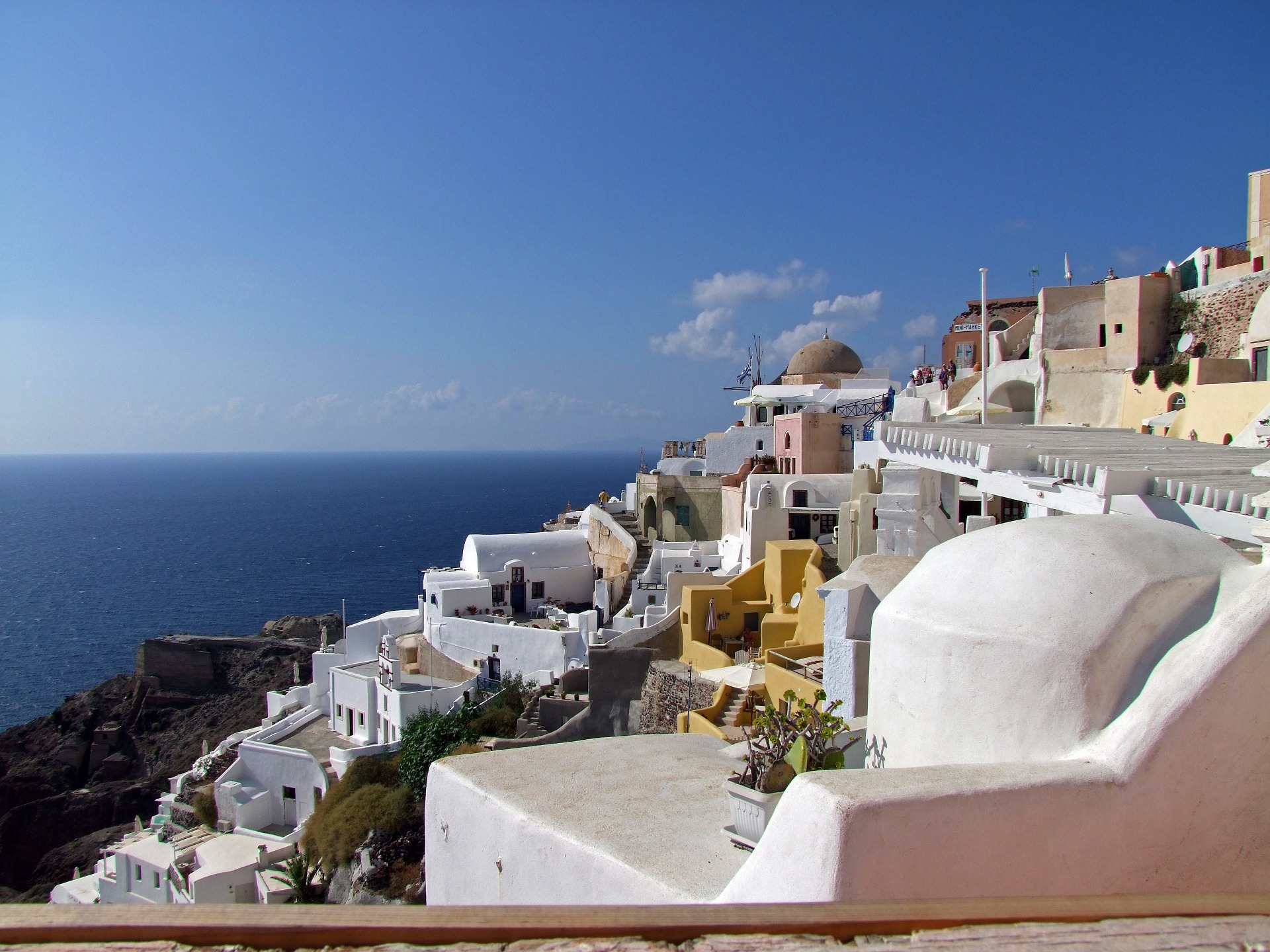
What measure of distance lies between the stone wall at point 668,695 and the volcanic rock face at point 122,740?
18.3 meters

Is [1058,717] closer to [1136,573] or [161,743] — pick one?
[1136,573]

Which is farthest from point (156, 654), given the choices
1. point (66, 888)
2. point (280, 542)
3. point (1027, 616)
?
point (280, 542)

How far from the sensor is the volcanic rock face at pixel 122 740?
2888 cm

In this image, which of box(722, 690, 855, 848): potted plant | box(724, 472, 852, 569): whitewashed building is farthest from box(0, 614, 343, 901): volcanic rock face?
box(722, 690, 855, 848): potted plant

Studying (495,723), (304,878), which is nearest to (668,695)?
(495,723)

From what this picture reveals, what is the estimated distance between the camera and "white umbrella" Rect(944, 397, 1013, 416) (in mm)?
25297

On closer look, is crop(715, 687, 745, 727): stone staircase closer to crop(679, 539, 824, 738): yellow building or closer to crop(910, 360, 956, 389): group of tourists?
crop(679, 539, 824, 738): yellow building

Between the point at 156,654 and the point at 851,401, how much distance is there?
113 ft

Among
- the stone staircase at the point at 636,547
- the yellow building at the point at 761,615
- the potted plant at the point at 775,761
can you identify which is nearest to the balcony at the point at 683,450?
the stone staircase at the point at 636,547

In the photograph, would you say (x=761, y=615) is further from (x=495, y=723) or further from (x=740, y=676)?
(x=495, y=723)

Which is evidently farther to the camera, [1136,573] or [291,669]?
[291,669]

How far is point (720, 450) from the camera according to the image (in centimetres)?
3494

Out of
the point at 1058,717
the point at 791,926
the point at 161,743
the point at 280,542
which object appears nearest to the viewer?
the point at 791,926

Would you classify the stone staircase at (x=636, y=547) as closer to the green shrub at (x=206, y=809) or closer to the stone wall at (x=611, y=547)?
the stone wall at (x=611, y=547)
